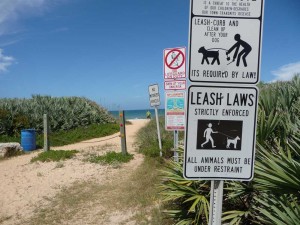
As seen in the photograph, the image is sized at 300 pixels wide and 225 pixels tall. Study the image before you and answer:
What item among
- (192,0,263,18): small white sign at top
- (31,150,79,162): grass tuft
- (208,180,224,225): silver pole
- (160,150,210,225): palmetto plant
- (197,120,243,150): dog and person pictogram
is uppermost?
(192,0,263,18): small white sign at top

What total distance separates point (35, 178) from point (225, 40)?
8.06m

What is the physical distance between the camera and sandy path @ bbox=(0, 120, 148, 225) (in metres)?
6.95

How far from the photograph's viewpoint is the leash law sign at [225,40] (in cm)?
211

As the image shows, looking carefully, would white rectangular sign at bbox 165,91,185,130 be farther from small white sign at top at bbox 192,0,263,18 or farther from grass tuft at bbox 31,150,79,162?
small white sign at top at bbox 192,0,263,18

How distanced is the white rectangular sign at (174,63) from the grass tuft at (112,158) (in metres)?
3.53

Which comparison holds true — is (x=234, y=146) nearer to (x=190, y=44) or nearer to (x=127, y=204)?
(x=190, y=44)

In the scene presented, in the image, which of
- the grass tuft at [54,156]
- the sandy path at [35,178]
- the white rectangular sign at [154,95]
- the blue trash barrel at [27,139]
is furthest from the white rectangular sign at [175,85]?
the blue trash barrel at [27,139]

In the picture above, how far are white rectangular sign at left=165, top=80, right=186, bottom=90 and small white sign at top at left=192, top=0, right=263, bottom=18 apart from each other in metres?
5.75

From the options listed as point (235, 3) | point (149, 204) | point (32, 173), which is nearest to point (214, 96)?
point (235, 3)

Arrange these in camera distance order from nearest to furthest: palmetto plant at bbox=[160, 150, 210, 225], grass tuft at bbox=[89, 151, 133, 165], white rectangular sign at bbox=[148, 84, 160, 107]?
palmetto plant at bbox=[160, 150, 210, 225]
white rectangular sign at bbox=[148, 84, 160, 107]
grass tuft at bbox=[89, 151, 133, 165]

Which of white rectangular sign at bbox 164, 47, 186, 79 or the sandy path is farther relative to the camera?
white rectangular sign at bbox 164, 47, 186, 79

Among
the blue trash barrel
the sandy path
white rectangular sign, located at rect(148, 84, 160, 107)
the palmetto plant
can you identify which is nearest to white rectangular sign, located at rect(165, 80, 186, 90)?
white rectangular sign, located at rect(148, 84, 160, 107)

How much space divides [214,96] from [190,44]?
359 mm

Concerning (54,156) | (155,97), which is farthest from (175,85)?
(54,156)
